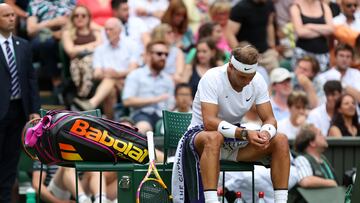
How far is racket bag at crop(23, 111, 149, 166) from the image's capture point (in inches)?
397

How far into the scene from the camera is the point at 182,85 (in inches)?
568

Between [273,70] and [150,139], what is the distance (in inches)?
225

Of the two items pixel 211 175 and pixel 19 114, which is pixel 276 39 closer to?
pixel 19 114

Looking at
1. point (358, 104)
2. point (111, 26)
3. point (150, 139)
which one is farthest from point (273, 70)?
point (150, 139)

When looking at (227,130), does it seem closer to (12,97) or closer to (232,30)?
(12,97)

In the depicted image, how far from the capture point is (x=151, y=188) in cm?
991

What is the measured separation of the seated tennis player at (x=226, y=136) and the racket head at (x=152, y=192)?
144 millimetres

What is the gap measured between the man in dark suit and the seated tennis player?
2910 millimetres

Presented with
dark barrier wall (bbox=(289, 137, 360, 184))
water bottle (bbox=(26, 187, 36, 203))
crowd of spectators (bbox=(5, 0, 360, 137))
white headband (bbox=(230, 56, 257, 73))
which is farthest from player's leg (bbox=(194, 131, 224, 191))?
crowd of spectators (bbox=(5, 0, 360, 137))

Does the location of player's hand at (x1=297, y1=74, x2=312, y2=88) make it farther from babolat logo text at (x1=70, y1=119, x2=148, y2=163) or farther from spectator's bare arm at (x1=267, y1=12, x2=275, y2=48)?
babolat logo text at (x1=70, y1=119, x2=148, y2=163)

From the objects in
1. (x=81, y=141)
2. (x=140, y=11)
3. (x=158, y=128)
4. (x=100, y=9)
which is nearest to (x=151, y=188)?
(x=81, y=141)

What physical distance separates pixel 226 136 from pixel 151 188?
783 mm

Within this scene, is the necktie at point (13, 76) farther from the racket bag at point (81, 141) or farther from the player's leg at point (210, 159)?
the player's leg at point (210, 159)

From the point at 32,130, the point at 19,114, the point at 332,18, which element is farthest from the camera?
the point at 332,18
